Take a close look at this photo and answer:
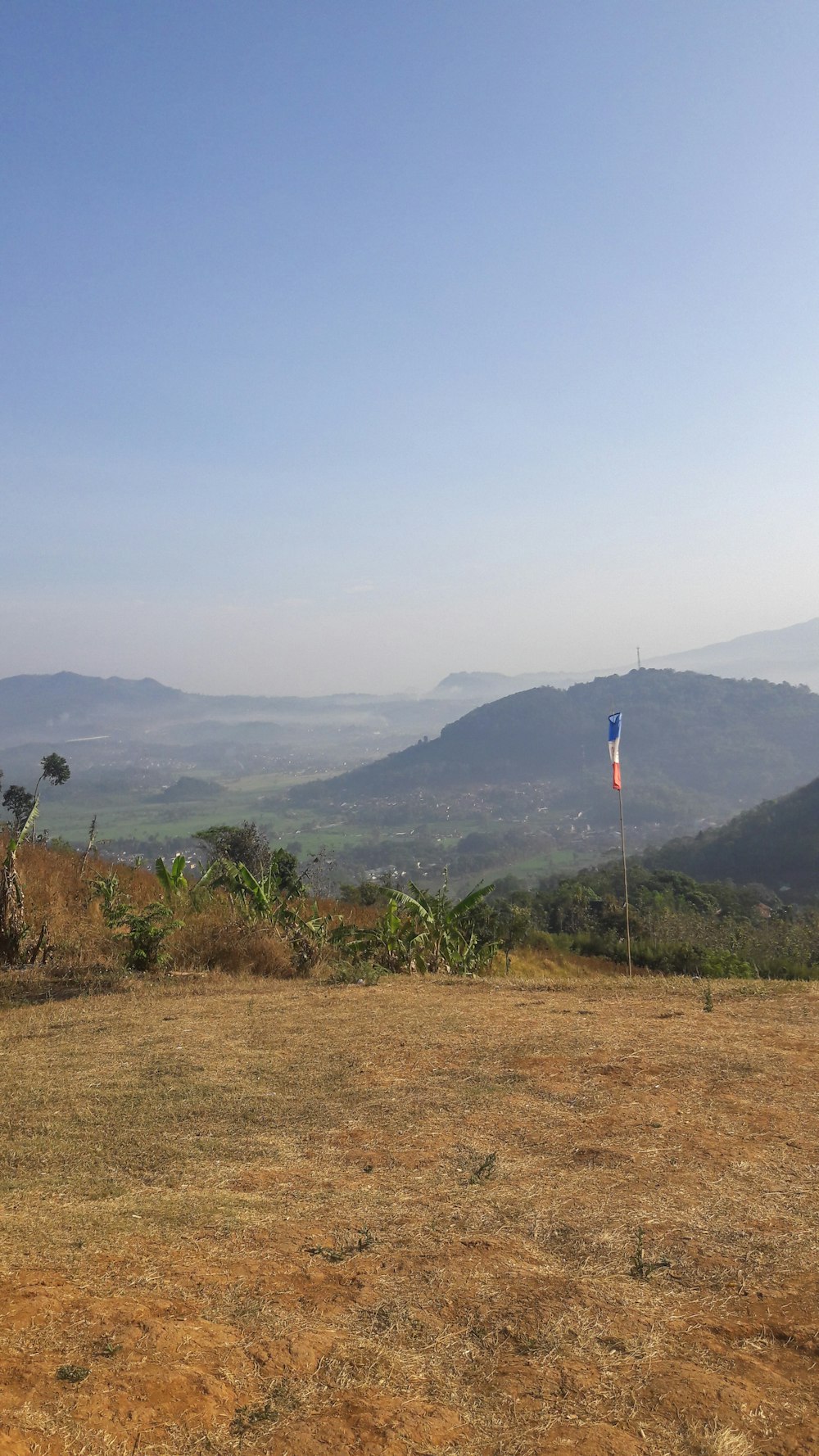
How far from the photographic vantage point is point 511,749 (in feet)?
513

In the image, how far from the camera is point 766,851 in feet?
188

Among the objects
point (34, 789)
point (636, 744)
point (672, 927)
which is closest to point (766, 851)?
point (672, 927)

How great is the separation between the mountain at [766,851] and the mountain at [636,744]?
2353 inches

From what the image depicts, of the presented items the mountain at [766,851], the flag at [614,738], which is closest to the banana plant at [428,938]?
the flag at [614,738]

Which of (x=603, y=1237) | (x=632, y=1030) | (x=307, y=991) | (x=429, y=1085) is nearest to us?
(x=603, y=1237)

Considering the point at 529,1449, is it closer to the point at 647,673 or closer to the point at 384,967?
the point at 384,967

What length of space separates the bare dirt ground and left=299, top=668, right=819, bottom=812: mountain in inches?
4751

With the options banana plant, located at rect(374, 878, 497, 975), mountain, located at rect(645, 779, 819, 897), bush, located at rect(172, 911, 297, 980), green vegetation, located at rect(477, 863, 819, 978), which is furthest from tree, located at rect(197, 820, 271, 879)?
mountain, located at rect(645, 779, 819, 897)

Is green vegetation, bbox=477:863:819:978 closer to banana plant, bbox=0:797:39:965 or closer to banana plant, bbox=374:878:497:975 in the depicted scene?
banana plant, bbox=374:878:497:975

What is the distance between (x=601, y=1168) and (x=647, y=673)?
173980mm

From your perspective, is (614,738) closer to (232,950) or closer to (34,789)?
(232,950)

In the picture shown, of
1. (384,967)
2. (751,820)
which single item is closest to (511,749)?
(751,820)

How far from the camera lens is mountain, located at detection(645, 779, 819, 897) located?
53781mm

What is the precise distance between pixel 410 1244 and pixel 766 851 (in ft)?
191
